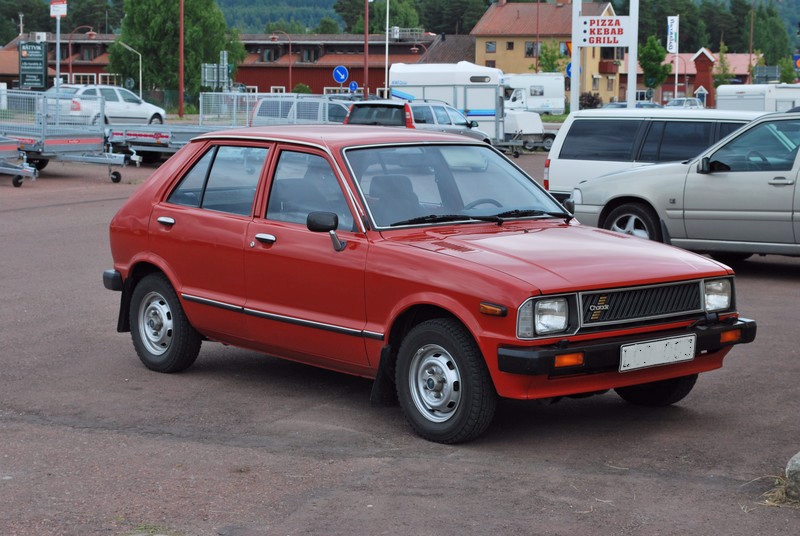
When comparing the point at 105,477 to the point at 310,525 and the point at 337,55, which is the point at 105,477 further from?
the point at 337,55

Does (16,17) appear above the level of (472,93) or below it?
above

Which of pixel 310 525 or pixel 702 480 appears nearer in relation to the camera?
pixel 310 525

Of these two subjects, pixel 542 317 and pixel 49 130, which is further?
pixel 49 130

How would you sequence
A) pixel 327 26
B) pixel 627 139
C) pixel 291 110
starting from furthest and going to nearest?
1. pixel 327 26
2. pixel 291 110
3. pixel 627 139

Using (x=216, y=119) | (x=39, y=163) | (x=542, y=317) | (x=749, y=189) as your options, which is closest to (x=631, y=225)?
(x=749, y=189)

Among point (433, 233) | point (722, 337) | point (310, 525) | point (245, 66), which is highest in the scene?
point (245, 66)

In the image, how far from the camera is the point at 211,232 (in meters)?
7.75

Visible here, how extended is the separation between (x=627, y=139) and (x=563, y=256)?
894 centimetres

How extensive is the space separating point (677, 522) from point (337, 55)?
120 metres

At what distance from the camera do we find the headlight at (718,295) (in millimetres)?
6648

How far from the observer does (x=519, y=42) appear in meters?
121

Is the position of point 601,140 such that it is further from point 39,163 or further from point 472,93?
point 472,93

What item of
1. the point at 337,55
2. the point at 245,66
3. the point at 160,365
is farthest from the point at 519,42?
the point at 160,365

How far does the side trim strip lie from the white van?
810cm
